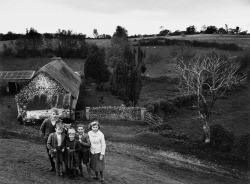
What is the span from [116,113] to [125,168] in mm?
15654

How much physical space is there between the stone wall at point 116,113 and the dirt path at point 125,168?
29.6 ft

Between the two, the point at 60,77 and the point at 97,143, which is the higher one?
the point at 60,77

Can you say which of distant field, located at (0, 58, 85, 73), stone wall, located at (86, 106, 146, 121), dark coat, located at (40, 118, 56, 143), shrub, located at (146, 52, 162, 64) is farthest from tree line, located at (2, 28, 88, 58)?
dark coat, located at (40, 118, 56, 143)

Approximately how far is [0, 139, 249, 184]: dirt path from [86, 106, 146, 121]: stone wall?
355 inches

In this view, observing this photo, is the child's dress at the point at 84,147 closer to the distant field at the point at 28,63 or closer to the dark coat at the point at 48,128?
the dark coat at the point at 48,128

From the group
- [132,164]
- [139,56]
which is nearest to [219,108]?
[139,56]

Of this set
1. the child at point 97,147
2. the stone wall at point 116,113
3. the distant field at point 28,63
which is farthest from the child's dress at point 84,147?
the distant field at point 28,63

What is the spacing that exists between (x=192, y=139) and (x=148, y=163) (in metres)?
8.57

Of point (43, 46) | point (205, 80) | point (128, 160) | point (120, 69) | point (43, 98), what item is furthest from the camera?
point (43, 46)

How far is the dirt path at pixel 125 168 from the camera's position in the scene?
35.3 feet

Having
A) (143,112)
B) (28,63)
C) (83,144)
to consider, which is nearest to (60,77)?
(143,112)

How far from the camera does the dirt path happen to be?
1077 centimetres

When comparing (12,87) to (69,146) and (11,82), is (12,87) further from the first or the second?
(69,146)

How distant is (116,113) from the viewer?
30.3 m
